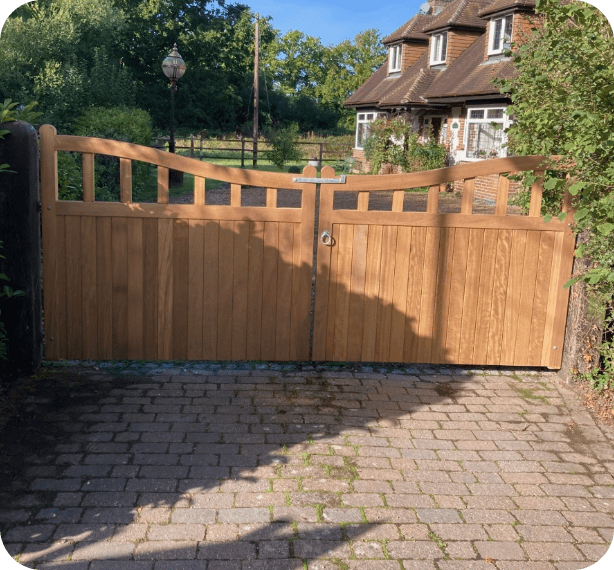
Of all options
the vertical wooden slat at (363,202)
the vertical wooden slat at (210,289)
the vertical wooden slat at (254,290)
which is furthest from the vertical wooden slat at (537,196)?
the vertical wooden slat at (210,289)

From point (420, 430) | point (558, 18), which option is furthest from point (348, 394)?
point (558, 18)

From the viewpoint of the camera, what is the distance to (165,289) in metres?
6.14

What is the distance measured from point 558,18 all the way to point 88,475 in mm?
4834

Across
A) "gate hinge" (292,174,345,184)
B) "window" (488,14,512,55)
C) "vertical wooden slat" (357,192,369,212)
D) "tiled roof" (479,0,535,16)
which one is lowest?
"vertical wooden slat" (357,192,369,212)

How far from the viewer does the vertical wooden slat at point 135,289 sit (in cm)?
605

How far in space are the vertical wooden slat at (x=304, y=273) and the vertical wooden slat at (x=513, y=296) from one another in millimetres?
1821

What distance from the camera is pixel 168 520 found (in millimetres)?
3727

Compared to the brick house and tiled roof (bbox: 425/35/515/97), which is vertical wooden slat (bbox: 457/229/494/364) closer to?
the brick house

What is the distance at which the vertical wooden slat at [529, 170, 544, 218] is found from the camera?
6.12m

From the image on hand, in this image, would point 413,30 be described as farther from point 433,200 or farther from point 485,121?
point 433,200

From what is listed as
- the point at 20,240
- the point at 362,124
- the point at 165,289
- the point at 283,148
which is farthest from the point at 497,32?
the point at 20,240

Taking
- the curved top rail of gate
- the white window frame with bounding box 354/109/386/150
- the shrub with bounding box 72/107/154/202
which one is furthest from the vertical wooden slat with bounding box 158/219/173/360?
the white window frame with bounding box 354/109/386/150

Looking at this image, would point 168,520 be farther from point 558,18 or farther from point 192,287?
point 558,18

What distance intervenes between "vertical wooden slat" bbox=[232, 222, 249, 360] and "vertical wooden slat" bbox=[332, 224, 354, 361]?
825 mm
